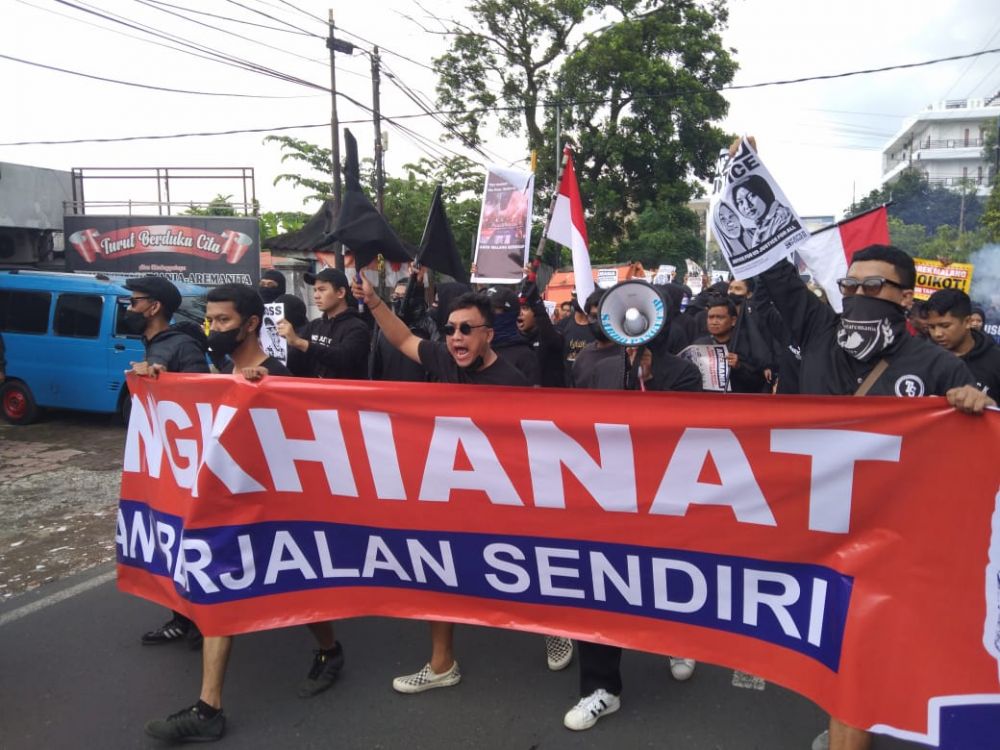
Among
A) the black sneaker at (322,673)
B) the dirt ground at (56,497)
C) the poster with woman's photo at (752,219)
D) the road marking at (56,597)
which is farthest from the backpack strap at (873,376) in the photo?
the dirt ground at (56,497)

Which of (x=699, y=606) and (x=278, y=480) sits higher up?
(x=278, y=480)

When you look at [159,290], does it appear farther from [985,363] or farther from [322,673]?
[985,363]

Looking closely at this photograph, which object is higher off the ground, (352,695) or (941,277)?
(941,277)

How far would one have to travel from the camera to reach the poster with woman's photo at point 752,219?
3.34 metres

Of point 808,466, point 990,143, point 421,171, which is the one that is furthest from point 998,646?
point 990,143

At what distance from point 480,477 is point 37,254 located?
17614 millimetres

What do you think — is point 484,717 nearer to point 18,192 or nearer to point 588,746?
point 588,746

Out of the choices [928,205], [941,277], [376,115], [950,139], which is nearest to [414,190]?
[376,115]

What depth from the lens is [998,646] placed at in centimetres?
227

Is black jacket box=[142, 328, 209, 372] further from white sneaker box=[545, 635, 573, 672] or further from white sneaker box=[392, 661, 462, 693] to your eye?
white sneaker box=[545, 635, 573, 672]

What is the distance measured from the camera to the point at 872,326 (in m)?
2.83

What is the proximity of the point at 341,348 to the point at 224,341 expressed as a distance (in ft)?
3.55

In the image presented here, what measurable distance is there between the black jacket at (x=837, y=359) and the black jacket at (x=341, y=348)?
7.74 feet

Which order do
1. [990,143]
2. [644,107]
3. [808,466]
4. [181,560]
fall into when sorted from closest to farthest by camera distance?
1. [808,466]
2. [181,560]
3. [644,107]
4. [990,143]
